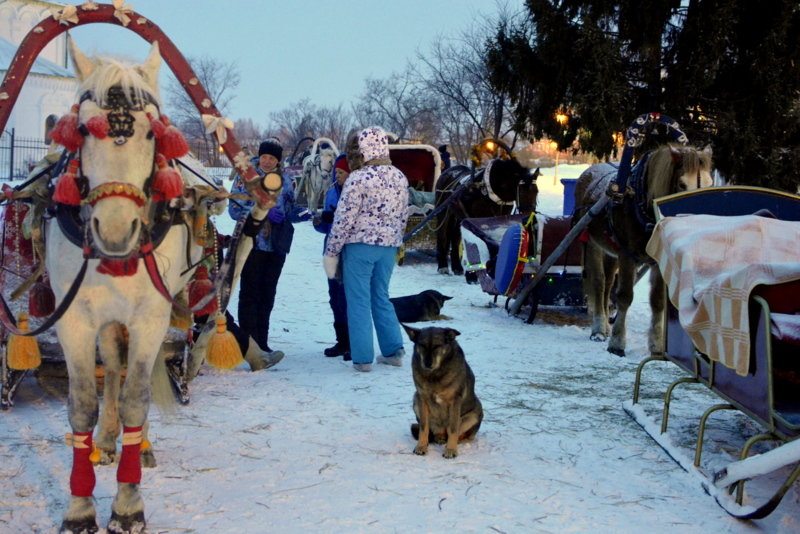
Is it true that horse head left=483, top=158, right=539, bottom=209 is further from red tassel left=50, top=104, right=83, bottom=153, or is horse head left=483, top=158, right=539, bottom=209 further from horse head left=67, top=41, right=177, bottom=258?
red tassel left=50, top=104, right=83, bottom=153

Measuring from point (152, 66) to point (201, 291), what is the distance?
5.01 ft

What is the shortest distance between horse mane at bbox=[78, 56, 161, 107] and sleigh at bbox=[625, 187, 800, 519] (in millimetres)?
2989

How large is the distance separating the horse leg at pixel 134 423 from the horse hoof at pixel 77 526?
8cm

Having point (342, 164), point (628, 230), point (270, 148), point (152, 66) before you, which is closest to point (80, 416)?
point (152, 66)

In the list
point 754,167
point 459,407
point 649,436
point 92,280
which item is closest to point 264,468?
point 459,407

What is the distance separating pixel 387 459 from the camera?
449 centimetres

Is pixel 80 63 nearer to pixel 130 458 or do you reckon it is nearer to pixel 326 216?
pixel 130 458

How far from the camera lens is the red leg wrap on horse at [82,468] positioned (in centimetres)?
337

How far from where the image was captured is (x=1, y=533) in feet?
11.0

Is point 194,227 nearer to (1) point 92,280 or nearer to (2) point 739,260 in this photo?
(1) point 92,280

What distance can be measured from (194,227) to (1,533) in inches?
67.4

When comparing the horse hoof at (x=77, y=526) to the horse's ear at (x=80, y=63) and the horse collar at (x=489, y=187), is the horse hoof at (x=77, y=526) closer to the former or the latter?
the horse's ear at (x=80, y=63)

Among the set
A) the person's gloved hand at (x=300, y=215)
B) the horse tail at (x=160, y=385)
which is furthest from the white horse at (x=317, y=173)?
the horse tail at (x=160, y=385)

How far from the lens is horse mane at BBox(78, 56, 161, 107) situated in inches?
123
